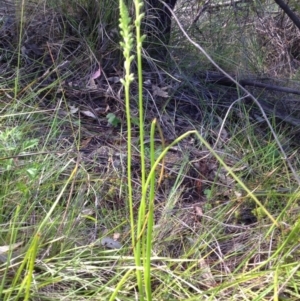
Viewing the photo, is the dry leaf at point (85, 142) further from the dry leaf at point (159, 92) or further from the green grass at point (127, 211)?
the dry leaf at point (159, 92)

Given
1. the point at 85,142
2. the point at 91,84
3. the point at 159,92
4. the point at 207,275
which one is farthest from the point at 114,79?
the point at 207,275

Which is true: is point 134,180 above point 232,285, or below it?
below

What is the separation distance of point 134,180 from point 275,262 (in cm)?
69

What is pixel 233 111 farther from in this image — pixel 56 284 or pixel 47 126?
pixel 56 284

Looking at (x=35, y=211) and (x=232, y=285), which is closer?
(x=232, y=285)

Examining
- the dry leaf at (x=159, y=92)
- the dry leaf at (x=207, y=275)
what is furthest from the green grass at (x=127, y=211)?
the dry leaf at (x=159, y=92)

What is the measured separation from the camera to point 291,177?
87.7 inches

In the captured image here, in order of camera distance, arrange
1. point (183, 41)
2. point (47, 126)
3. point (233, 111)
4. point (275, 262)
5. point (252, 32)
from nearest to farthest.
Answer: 1. point (275, 262)
2. point (47, 126)
3. point (233, 111)
4. point (183, 41)
5. point (252, 32)

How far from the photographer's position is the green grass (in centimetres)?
154

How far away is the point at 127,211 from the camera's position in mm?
1952

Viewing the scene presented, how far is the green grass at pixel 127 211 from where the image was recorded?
154 cm

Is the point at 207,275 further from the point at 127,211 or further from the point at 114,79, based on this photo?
the point at 114,79

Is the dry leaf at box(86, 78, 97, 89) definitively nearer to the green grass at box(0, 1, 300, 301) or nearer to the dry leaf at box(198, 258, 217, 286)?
the green grass at box(0, 1, 300, 301)

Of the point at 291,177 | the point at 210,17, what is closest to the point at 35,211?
the point at 291,177
